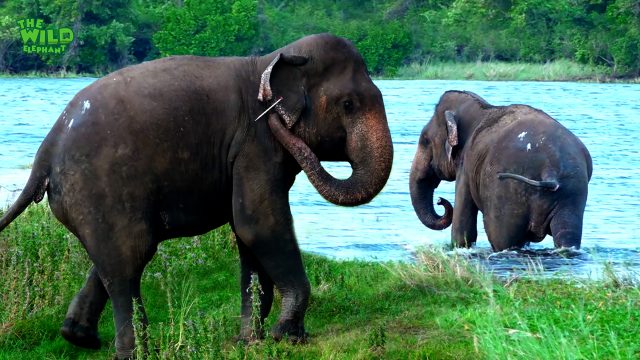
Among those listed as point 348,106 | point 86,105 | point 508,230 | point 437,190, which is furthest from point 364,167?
point 437,190

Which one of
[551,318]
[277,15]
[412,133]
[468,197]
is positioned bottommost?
[277,15]

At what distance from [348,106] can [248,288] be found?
1408 millimetres

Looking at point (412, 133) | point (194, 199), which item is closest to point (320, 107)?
point (194, 199)

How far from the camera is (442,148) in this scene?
13781 mm

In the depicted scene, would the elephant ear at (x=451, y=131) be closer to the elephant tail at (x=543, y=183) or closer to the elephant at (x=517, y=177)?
the elephant at (x=517, y=177)

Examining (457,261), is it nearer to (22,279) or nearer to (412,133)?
(22,279)

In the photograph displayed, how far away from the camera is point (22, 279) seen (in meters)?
9.48

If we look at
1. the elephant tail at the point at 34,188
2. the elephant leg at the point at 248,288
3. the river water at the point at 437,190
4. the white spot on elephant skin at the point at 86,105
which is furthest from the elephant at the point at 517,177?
the elephant tail at the point at 34,188

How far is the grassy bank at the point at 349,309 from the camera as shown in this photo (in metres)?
7.62

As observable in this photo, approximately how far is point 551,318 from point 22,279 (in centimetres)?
387

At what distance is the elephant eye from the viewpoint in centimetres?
823

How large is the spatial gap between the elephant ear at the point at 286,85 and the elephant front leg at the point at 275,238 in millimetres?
464

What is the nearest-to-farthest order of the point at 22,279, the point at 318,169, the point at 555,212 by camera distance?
the point at 318,169 < the point at 22,279 < the point at 555,212

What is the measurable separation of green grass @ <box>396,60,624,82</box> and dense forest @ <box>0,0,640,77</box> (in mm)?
828
